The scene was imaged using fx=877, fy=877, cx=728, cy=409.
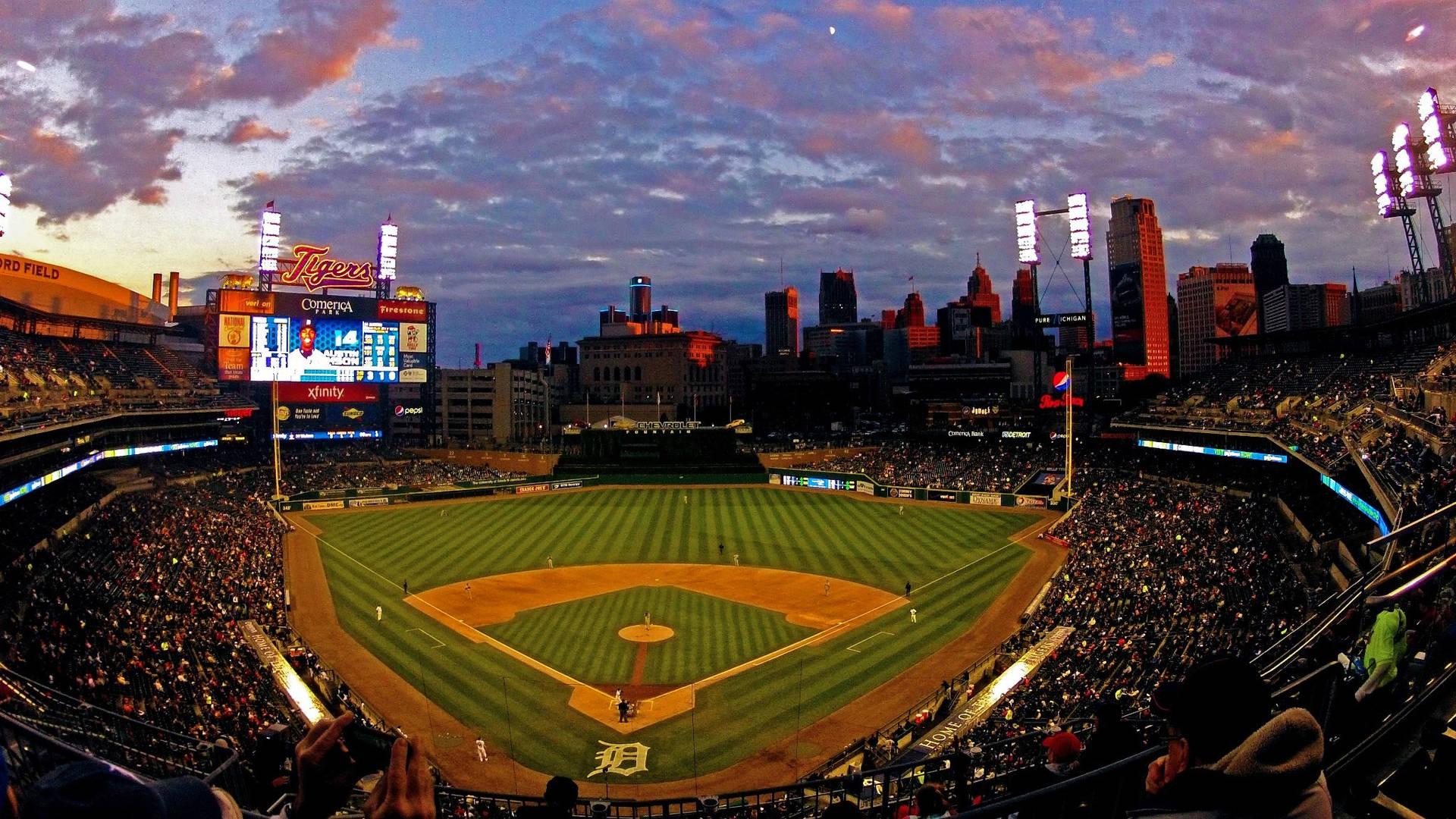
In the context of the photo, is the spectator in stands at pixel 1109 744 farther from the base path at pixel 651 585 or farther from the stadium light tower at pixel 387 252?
the stadium light tower at pixel 387 252

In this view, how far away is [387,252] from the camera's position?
78.6 m

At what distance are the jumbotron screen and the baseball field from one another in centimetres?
1618

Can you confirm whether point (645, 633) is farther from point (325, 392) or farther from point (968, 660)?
point (325, 392)

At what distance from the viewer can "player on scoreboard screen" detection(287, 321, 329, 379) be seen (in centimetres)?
7050

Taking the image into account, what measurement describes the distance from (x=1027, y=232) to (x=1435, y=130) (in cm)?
2679

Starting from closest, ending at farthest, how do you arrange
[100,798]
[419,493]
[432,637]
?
1. [100,798]
2. [432,637]
3. [419,493]

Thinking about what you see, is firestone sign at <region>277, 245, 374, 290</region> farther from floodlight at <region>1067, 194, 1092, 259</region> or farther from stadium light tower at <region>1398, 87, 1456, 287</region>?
stadium light tower at <region>1398, 87, 1456, 287</region>

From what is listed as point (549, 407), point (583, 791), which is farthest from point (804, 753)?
point (549, 407)

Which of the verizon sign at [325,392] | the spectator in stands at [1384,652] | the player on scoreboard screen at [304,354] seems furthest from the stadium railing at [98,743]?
the verizon sign at [325,392]

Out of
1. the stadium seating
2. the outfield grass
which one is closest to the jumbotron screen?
the stadium seating

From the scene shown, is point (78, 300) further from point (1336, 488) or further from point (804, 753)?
point (1336, 488)

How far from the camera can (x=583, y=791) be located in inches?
822

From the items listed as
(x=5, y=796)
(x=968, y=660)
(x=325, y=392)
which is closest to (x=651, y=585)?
(x=968, y=660)

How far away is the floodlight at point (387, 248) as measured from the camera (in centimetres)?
7799
